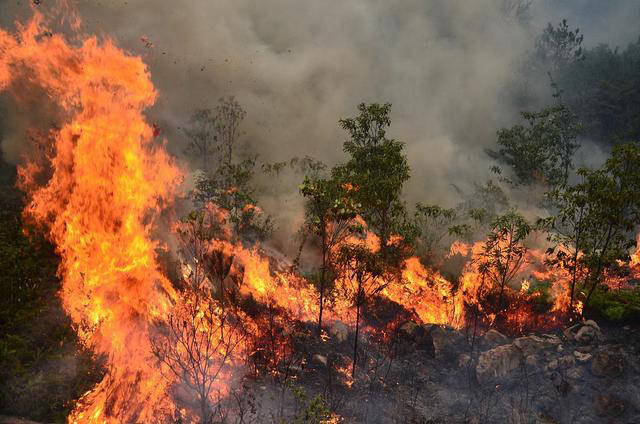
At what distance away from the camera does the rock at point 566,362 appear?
40.3ft

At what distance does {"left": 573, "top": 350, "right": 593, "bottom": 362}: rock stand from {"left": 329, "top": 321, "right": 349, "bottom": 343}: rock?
24.4 feet

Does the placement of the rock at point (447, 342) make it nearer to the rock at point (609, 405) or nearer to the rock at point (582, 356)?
the rock at point (582, 356)

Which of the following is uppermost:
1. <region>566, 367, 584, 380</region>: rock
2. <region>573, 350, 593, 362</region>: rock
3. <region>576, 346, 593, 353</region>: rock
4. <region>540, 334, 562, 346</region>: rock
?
<region>540, 334, 562, 346</region>: rock

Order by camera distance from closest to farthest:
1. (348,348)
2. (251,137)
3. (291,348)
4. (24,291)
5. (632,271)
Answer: (24,291), (291,348), (348,348), (632,271), (251,137)

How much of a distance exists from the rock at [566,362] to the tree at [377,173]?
24.9 feet

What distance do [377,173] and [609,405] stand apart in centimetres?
1094

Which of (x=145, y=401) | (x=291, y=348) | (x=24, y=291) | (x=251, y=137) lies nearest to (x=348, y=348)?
(x=291, y=348)

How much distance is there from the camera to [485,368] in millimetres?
12578

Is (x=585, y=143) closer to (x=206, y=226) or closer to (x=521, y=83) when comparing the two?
(x=521, y=83)

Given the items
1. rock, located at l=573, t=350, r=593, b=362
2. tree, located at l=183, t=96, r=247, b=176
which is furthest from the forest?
tree, located at l=183, t=96, r=247, b=176

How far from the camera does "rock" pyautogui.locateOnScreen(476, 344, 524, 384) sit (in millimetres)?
12461

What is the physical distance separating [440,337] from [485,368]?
6.95 feet

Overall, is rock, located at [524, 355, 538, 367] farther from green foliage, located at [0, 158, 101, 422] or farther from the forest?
green foliage, located at [0, 158, 101, 422]

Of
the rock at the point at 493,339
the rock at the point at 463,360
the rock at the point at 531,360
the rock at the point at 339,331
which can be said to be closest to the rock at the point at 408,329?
the rock at the point at 463,360
